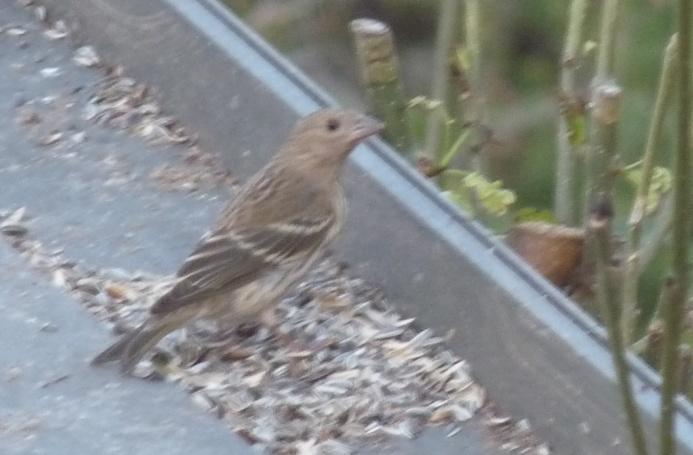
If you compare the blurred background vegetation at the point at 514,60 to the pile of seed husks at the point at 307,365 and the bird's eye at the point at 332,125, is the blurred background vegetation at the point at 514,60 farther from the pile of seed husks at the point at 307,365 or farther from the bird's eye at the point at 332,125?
the pile of seed husks at the point at 307,365

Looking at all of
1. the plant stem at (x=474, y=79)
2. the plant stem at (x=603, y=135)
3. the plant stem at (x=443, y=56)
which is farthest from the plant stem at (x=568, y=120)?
the plant stem at (x=603, y=135)

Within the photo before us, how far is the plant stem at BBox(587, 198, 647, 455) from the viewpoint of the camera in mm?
2441

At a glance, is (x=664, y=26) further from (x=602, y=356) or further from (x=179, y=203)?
(x=602, y=356)

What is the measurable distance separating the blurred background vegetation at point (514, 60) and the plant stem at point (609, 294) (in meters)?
3.63

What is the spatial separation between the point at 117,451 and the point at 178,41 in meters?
1.74

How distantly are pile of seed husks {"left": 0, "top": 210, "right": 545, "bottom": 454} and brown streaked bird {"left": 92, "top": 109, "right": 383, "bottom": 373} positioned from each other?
7cm

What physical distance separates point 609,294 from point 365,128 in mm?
2433

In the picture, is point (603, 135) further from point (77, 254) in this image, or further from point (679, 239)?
point (679, 239)

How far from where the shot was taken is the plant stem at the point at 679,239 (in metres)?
2.42

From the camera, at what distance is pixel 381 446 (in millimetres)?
3990

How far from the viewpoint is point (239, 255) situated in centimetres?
479

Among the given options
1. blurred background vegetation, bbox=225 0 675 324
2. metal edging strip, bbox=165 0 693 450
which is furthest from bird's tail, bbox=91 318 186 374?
blurred background vegetation, bbox=225 0 675 324

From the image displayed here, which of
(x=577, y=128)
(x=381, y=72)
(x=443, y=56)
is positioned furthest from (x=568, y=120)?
(x=443, y=56)

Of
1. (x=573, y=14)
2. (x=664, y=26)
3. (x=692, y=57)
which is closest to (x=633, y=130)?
(x=664, y=26)
